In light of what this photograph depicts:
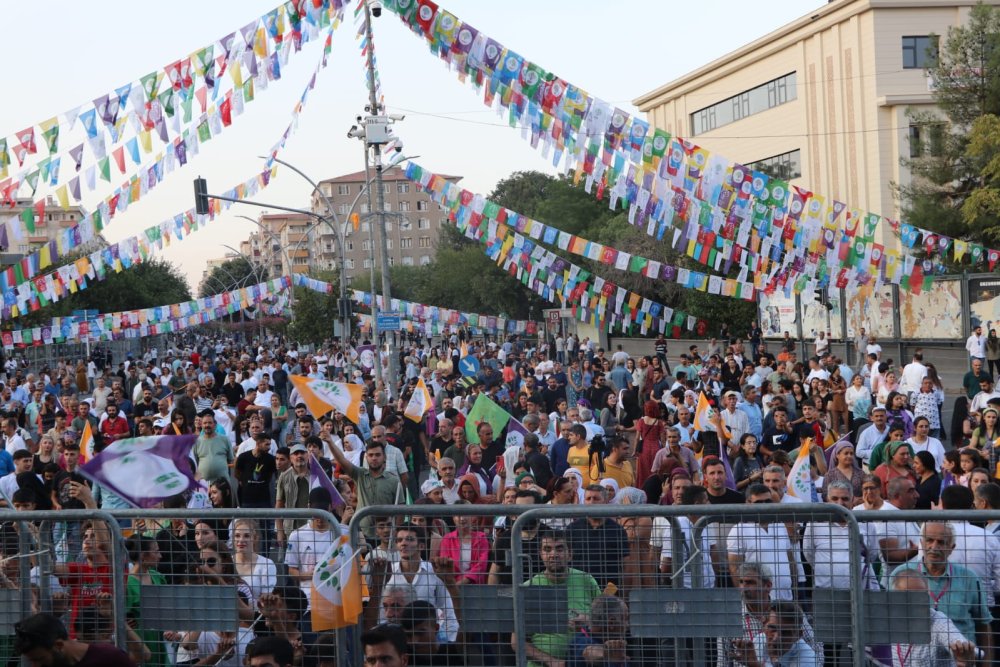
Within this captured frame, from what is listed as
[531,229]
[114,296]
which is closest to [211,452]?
[531,229]

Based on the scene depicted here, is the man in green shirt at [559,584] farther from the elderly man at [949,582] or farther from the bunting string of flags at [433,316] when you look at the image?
the bunting string of flags at [433,316]

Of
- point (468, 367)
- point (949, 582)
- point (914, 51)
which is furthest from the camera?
point (914, 51)

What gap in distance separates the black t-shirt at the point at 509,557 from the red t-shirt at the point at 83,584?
1903 mm

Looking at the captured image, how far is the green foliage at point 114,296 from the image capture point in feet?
189

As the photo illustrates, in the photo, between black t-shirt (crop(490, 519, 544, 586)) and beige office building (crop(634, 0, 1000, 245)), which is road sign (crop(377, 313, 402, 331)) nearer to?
black t-shirt (crop(490, 519, 544, 586))

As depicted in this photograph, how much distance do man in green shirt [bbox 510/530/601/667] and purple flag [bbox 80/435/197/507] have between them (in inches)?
93.5

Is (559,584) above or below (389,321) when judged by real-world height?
below

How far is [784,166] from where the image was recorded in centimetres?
4725

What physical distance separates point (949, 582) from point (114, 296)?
223 feet

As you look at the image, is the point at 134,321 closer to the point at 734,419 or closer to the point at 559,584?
the point at 734,419

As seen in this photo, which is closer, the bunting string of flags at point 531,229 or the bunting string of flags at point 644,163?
the bunting string of flags at point 644,163

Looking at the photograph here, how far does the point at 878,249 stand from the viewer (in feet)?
70.7

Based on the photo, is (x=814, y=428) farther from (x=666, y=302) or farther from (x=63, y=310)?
(x=63, y=310)

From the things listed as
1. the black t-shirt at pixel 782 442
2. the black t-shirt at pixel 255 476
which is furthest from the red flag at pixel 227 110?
the black t-shirt at pixel 782 442
